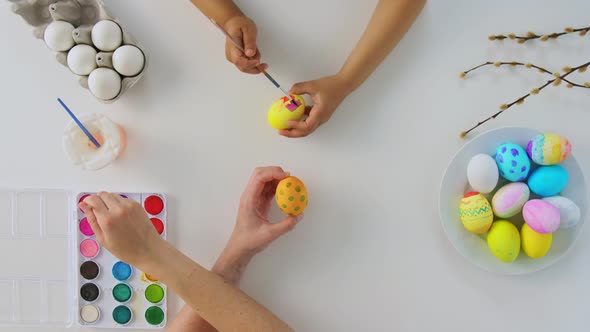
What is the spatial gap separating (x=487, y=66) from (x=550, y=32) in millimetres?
159

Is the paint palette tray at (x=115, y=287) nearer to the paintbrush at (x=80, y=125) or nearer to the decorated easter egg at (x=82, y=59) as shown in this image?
the paintbrush at (x=80, y=125)

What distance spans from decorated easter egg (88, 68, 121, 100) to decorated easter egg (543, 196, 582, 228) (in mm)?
939

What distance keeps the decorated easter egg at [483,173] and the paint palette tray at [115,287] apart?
2.22ft

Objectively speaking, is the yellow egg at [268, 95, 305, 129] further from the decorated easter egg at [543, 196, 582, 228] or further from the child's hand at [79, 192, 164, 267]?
the decorated easter egg at [543, 196, 582, 228]

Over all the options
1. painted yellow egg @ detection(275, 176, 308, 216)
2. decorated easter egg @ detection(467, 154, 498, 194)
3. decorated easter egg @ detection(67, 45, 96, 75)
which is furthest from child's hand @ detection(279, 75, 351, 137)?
decorated easter egg @ detection(67, 45, 96, 75)

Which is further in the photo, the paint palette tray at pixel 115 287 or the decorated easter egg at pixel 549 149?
the paint palette tray at pixel 115 287

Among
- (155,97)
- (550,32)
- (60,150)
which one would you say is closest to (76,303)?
(60,150)

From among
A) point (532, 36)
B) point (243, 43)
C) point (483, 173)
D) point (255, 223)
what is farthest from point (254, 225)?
point (532, 36)

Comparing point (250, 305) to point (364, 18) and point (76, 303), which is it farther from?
point (364, 18)

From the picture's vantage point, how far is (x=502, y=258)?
109 cm

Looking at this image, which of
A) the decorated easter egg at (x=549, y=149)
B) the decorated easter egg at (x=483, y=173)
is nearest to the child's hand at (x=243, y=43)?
the decorated easter egg at (x=483, y=173)

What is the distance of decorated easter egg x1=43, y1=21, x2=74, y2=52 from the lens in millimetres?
1042

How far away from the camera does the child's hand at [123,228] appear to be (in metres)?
1.02

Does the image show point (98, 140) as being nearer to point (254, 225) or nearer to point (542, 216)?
point (254, 225)
